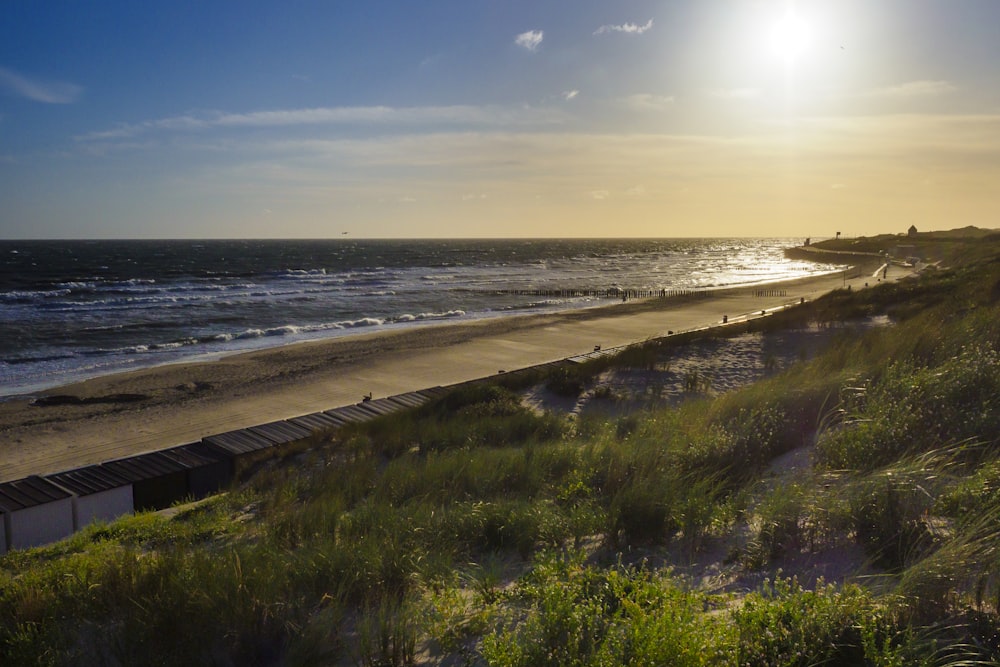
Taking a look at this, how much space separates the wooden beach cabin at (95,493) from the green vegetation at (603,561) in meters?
3.34

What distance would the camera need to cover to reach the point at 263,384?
23.2 meters

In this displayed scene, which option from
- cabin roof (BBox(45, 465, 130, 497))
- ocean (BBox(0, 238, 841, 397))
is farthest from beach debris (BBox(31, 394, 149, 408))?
cabin roof (BBox(45, 465, 130, 497))

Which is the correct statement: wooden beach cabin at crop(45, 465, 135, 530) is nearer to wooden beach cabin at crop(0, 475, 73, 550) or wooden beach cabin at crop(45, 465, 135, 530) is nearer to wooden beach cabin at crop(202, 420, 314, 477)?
wooden beach cabin at crop(0, 475, 73, 550)

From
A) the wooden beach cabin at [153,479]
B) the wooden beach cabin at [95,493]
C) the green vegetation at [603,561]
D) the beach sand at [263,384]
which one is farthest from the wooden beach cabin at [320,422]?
the green vegetation at [603,561]

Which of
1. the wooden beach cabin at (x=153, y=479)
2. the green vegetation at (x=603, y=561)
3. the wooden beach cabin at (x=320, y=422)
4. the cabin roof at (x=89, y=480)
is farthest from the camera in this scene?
the wooden beach cabin at (x=320, y=422)

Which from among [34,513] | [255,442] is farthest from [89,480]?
[255,442]

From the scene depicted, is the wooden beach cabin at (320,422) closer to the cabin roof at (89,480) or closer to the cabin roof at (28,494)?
the cabin roof at (89,480)

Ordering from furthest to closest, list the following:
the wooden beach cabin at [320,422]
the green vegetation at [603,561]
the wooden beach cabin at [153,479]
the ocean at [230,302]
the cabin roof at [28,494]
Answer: the ocean at [230,302] < the wooden beach cabin at [320,422] < the wooden beach cabin at [153,479] < the cabin roof at [28,494] < the green vegetation at [603,561]

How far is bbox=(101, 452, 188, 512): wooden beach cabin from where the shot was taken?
10.9 metres

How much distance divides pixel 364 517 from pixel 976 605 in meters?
4.28

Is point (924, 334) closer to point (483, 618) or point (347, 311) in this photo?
point (483, 618)

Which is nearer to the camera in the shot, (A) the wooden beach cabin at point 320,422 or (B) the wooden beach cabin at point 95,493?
(B) the wooden beach cabin at point 95,493

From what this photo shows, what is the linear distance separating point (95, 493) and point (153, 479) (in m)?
1.00

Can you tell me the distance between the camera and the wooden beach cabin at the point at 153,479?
1093 cm
